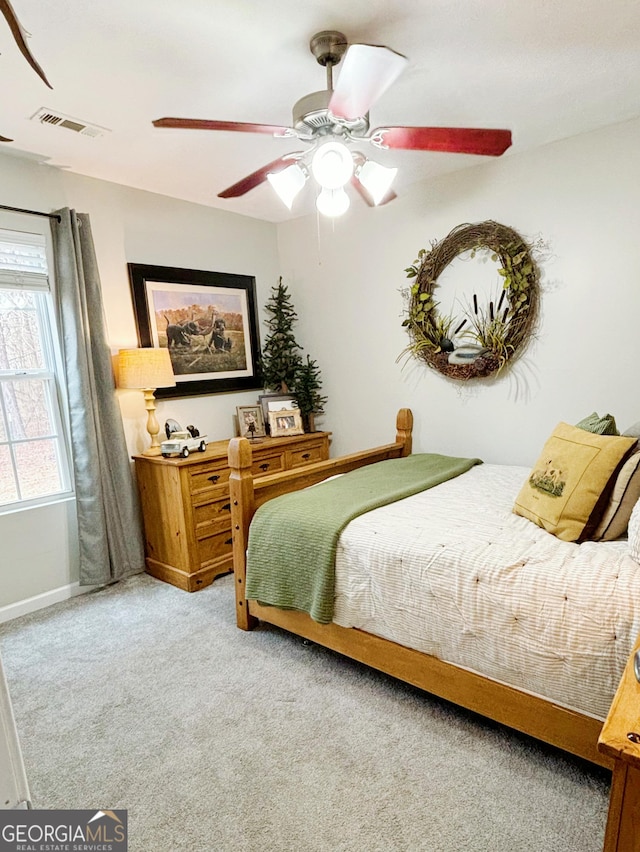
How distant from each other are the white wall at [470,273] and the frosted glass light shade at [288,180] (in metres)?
1.48

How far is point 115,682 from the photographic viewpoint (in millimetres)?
2080

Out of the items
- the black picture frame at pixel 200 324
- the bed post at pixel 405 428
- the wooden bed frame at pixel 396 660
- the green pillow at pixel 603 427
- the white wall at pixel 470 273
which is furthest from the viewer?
the bed post at pixel 405 428

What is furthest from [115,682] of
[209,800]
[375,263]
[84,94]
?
[375,263]

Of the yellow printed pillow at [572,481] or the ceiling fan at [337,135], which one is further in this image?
the yellow printed pillow at [572,481]

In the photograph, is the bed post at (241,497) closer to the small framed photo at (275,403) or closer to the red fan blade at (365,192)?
the red fan blade at (365,192)

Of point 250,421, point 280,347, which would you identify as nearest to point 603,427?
point 250,421

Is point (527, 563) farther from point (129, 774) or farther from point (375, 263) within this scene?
point (375, 263)

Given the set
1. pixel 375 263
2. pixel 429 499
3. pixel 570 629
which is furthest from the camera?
pixel 375 263

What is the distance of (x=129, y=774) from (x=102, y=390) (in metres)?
2.00

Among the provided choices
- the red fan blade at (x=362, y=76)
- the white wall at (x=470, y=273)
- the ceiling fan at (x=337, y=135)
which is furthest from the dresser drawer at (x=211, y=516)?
the red fan blade at (x=362, y=76)

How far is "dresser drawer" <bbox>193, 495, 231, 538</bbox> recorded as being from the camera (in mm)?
2938

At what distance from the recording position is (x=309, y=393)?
12.5 feet

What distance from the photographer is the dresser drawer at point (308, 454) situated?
353 cm

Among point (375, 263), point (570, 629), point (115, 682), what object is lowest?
point (115, 682)
